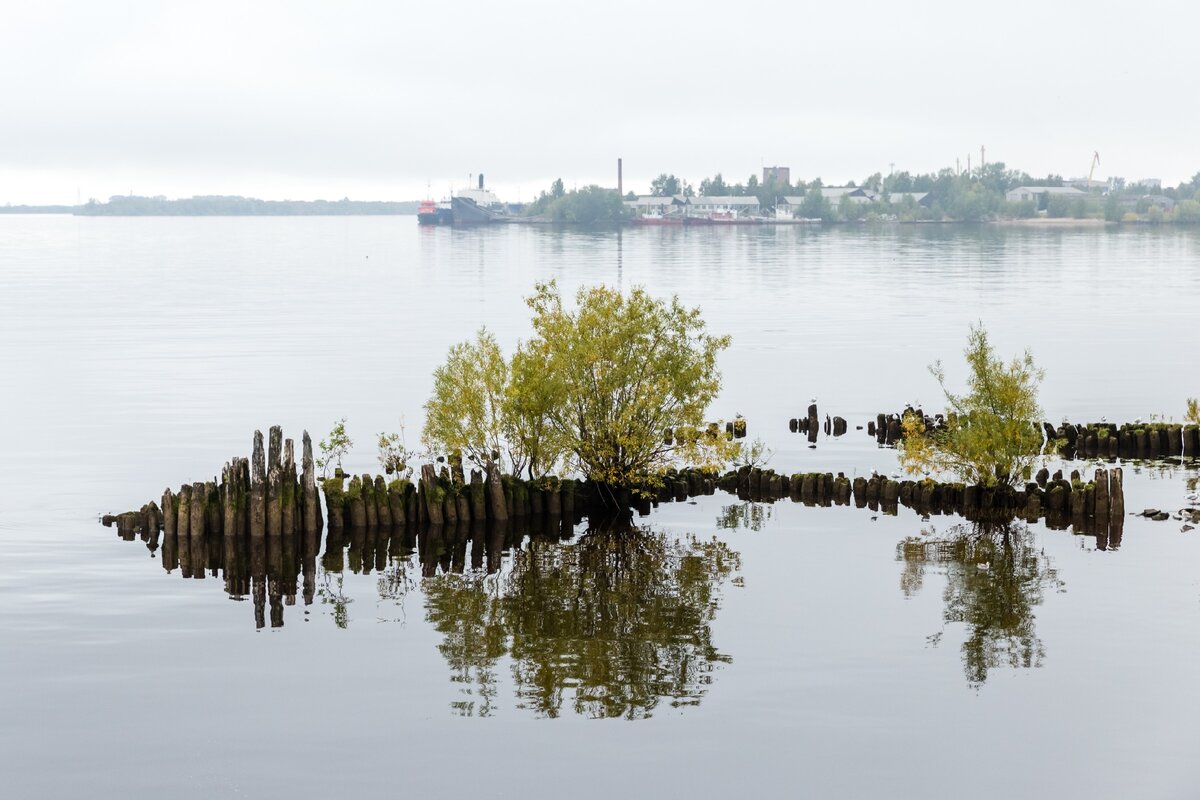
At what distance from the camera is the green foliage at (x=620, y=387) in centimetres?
5219

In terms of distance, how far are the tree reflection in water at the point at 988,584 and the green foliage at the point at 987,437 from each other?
259 centimetres

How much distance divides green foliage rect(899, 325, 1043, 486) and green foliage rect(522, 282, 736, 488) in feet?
24.4

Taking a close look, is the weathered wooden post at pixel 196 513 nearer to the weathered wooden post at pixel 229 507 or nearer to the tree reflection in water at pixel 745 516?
the weathered wooden post at pixel 229 507

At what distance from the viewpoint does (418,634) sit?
39.2m

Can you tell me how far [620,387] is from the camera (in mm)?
52938

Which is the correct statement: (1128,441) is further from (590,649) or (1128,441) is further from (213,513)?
(213,513)

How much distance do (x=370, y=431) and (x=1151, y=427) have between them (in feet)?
117

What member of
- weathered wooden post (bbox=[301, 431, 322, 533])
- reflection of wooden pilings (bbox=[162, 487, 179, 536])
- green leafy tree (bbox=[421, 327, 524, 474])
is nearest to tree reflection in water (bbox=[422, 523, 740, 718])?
weathered wooden post (bbox=[301, 431, 322, 533])

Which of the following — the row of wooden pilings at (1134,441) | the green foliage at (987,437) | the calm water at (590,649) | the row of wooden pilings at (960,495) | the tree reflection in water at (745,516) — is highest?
the green foliage at (987,437)

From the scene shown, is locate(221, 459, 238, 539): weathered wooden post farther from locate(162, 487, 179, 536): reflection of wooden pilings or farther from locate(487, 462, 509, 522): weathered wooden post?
locate(487, 462, 509, 522): weathered wooden post

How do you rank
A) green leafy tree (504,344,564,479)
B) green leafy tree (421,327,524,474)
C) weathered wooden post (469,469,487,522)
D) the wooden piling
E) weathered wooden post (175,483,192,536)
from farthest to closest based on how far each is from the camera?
green leafy tree (421,327,524,474) < green leafy tree (504,344,564,479) < weathered wooden post (469,469,487,522) < the wooden piling < weathered wooden post (175,483,192,536)

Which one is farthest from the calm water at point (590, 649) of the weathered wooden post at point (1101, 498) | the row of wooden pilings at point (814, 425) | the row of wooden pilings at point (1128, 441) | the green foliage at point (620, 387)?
the green foliage at point (620, 387)

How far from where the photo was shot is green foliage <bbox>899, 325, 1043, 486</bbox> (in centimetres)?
5131

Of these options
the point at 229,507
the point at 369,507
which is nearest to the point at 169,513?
the point at 229,507
